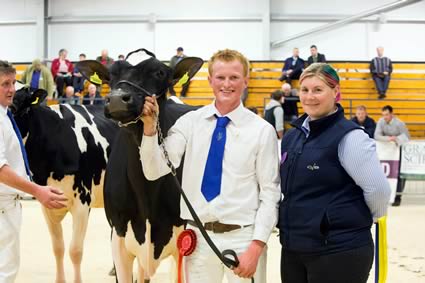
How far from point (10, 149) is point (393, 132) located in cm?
1036

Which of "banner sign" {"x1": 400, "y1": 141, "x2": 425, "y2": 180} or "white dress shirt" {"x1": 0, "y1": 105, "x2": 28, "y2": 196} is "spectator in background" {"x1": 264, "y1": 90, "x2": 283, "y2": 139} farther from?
"white dress shirt" {"x1": 0, "y1": 105, "x2": 28, "y2": 196}

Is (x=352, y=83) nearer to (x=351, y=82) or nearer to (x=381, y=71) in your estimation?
(x=351, y=82)

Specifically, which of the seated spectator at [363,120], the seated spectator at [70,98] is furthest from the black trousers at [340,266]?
the seated spectator at [70,98]

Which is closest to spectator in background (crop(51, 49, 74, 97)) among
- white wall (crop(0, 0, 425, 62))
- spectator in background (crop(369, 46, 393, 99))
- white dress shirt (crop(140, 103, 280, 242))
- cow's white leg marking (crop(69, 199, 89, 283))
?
white wall (crop(0, 0, 425, 62))

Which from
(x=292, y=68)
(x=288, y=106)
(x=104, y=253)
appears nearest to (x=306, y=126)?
(x=104, y=253)

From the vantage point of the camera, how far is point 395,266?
7.04 m

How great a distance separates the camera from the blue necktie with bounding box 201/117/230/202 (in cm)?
315

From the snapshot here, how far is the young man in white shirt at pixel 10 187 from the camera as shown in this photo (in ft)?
12.3

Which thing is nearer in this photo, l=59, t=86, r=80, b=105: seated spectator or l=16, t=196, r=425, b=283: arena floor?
l=16, t=196, r=425, b=283: arena floor

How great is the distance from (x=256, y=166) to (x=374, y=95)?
58.1 feet

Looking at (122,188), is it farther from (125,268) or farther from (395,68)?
(395,68)

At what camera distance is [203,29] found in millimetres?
21625

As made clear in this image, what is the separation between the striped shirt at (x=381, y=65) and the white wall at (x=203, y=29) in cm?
168

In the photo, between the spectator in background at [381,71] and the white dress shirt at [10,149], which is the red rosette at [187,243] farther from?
the spectator in background at [381,71]
